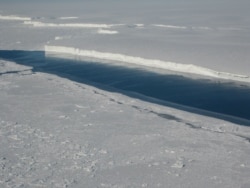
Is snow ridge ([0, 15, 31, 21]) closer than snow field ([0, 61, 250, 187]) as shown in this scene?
No

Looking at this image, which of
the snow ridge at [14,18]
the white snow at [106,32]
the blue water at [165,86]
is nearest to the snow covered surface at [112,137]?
the blue water at [165,86]

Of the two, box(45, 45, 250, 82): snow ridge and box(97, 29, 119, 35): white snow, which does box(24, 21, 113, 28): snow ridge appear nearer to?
box(97, 29, 119, 35): white snow

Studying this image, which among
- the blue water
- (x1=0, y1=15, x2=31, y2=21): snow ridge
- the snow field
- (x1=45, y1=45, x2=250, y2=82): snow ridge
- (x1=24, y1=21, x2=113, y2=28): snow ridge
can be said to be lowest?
the snow field

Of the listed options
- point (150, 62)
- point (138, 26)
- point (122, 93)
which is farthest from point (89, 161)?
point (138, 26)

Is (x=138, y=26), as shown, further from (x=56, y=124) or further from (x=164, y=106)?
(x=56, y=124)

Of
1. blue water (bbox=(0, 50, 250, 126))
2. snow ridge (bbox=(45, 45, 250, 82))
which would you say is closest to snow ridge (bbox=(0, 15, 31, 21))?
snow ridge (bbox=(45, 45, 250, 82))

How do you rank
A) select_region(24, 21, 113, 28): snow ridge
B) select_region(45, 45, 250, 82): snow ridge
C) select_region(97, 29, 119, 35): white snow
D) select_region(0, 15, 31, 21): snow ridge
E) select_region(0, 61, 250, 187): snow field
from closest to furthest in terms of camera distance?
select_region(0, 61, 250, 187): snow field < select_region(45, 45, 250, 82): snow ridge < select_region(97, 29, 119, 35): white snow < select_region(24, 21, 113, 28): snow ridge < select_region(0, 15, 31, 21): snow ridge
